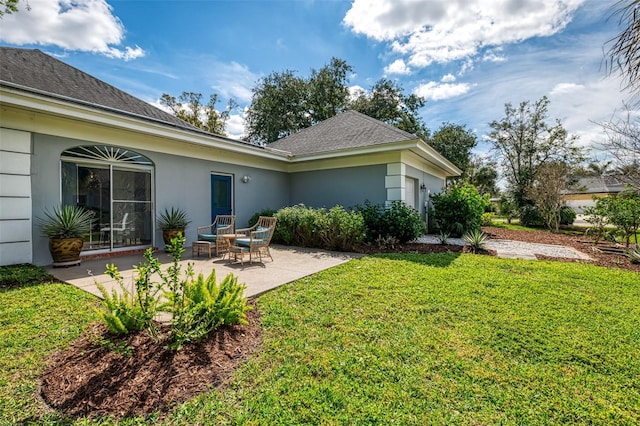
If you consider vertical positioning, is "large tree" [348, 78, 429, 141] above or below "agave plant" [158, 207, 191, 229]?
above

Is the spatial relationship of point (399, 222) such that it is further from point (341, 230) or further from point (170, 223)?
point (170, 223)

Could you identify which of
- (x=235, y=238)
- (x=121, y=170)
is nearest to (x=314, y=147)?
(x=235, y=238)

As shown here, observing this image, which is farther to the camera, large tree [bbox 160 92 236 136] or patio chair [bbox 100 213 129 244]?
large tree [bbox 160 92 236 136]

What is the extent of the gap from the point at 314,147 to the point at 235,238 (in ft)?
18.2

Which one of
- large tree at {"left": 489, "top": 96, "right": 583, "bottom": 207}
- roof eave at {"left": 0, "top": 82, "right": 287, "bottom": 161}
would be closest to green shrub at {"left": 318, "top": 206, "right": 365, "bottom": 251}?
roof eave at {"left": 0, "top": 82, "right": 287, "bottom": 161}

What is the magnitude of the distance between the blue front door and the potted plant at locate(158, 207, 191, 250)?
1375 millimetres

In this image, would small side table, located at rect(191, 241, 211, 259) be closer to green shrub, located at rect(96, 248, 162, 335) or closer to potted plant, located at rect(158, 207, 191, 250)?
potted plant, located at rect(158, 207, 191, 250)

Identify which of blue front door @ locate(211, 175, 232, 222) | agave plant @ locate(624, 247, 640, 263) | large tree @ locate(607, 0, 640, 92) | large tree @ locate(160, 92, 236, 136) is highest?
large tree @ locate(160, 92, 236, 136)

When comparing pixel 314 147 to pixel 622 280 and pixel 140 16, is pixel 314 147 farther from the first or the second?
pixel 622 280

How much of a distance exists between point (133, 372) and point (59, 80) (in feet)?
30.1

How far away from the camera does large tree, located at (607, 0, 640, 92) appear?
2070mm

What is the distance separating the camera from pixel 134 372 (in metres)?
2.35

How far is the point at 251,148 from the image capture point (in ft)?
31.4

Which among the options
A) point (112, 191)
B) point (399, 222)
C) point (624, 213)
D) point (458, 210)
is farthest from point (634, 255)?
point (112, 191)
